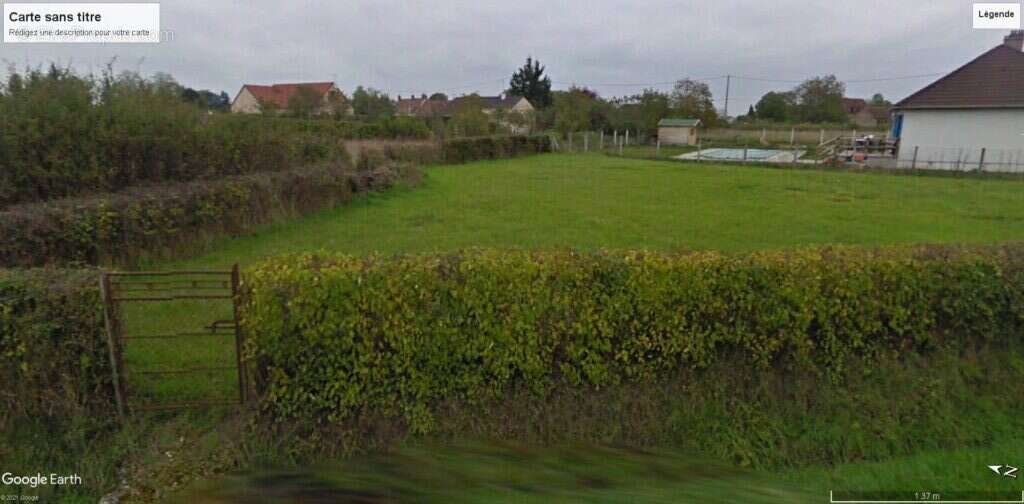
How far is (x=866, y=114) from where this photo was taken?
68562 mm

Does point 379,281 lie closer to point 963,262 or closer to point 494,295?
point 494,295

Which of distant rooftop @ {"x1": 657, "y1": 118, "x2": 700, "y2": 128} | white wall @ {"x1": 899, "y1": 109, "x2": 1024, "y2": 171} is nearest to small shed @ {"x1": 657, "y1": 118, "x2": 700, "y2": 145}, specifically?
distant rooftop @ {"x1": 657, "y1": 118, "x2": 700, "y2": 128}

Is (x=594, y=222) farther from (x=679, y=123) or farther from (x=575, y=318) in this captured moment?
(x=679, y=123)

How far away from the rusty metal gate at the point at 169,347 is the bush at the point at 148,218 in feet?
7.11

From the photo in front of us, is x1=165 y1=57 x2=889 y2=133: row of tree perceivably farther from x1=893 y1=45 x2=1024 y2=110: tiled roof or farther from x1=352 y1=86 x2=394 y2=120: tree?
x1=893 y1=45 x2=1024 y2=110: tiled roof

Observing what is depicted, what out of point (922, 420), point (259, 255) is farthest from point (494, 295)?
point (259, 255)

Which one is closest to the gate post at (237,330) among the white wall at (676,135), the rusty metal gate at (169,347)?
the rusty metal gate at (169,347)

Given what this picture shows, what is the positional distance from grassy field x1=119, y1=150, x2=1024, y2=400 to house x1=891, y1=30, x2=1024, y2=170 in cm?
744

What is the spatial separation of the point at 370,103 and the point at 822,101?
52.0 meters

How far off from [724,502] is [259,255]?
7.41m

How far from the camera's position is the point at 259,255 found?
25.0 feet

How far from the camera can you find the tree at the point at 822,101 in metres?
61.9

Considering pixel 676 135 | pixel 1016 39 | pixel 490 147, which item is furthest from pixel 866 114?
pixel 490 147

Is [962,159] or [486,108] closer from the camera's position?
[962,159]
